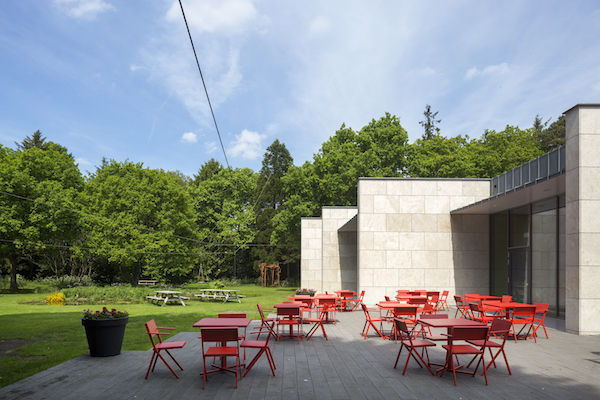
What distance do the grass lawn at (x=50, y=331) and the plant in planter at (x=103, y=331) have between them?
0.67 m

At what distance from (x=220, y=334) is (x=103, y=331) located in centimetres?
310

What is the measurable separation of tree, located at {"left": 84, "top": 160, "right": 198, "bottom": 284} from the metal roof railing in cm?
2339

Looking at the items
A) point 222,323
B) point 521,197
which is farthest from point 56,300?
point 521,197

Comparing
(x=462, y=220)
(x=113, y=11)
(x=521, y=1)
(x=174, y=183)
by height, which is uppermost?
(x=521, y=1)

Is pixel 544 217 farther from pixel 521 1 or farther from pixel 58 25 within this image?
pixel 58 25

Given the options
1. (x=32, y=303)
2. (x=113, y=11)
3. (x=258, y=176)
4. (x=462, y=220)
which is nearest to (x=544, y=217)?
(x=462, y=220)

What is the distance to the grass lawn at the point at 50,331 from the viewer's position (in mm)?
8078

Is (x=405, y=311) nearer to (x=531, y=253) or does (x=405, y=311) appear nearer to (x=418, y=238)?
(x=531, y=253)

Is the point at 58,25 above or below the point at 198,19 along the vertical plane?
above

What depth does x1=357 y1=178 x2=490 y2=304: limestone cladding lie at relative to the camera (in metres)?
18.1

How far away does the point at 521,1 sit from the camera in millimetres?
19234

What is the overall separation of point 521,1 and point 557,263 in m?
12.1

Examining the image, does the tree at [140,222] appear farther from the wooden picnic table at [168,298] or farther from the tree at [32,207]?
the wooden picnic table at [168,298]

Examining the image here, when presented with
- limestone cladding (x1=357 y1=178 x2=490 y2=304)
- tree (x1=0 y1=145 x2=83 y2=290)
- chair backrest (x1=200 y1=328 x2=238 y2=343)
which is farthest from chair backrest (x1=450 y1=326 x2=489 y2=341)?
tree (x1=0 y1=145 x2=83 y2=290)
